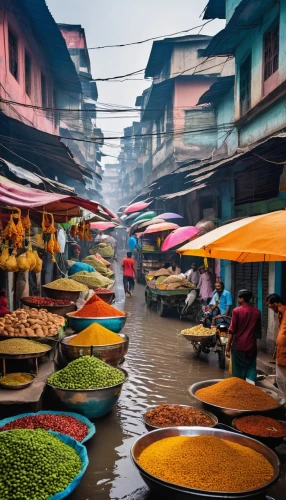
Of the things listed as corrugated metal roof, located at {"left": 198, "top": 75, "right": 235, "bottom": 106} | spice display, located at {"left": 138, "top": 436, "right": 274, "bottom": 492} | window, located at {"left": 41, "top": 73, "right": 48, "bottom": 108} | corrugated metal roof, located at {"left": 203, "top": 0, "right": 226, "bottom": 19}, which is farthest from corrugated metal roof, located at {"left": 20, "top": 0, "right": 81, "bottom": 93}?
spice display, located at {"left": 138, "top": 436, "right": 274, "bottom": 492}

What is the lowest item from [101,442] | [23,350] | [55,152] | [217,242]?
[101,442]

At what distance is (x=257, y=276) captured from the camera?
1073 centimetres

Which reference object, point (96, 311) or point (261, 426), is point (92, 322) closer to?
point (96, 311)

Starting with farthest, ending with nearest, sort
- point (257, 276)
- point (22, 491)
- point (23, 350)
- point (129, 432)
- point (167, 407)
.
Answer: point (257, 276) < point (23, 350) < point (129, 432) < point (167, 407) < point (22, 491)

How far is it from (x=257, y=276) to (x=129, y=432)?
21.3 feet

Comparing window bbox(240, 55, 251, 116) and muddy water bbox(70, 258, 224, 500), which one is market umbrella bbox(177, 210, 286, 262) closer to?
muddy water bbox(70, 258, 224, 500)

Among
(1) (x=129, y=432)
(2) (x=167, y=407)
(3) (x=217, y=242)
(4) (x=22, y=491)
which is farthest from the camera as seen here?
(1) (x=129, y=432)

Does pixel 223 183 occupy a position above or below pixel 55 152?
below

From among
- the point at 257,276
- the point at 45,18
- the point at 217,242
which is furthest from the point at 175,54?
the point at 217,242

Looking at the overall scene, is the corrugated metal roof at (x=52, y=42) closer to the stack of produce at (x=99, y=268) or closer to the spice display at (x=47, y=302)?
the stack of produce at (x=99, y=268)

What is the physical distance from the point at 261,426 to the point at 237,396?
58 centimetres

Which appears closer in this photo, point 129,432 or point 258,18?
point 129,432

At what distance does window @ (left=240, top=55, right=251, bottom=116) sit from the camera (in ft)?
41.4

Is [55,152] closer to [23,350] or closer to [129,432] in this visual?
[23,350]
